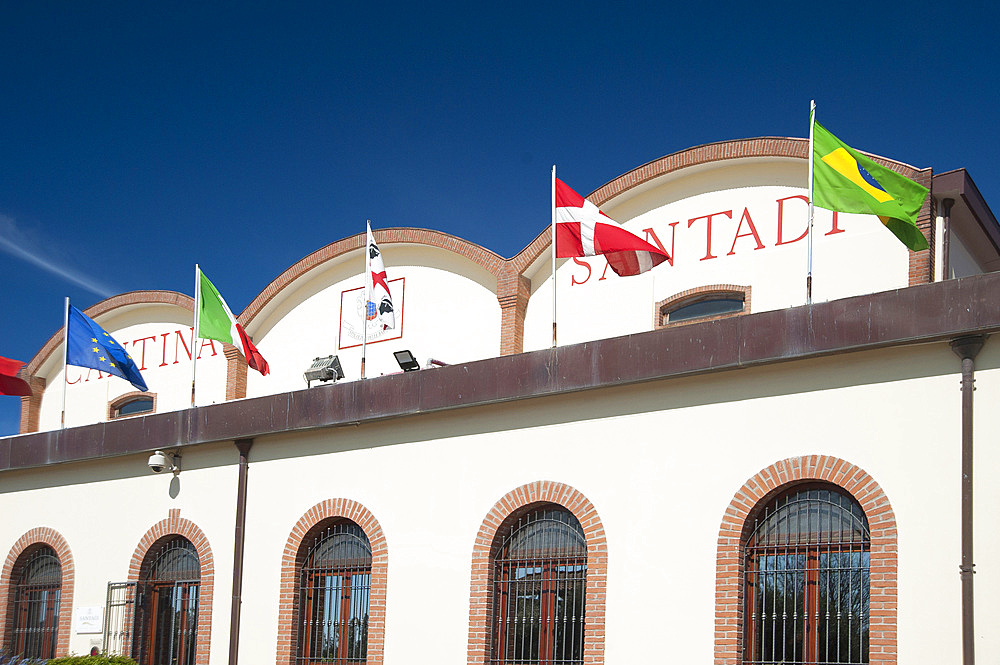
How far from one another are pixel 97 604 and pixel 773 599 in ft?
34.4

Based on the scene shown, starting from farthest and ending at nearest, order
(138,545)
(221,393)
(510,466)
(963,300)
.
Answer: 1. (221,393)
2. (138,545)
3. (510,466)
4. (963,300)

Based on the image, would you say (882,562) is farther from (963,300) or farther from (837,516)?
(963,300)

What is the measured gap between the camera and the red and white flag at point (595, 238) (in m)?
13.1

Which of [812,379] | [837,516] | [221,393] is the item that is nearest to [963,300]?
[812,379]

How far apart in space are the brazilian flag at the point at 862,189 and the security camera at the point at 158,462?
9850 mm

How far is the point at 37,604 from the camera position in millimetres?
17969

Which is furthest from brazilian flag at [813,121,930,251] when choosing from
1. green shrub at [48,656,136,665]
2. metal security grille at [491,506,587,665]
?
green shrub at [48,656,136,665]

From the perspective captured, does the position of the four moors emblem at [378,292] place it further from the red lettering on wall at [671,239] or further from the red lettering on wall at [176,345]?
the red lettering on wall at [176,345]

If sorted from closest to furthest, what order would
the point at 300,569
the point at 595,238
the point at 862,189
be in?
1. the point at 862,189
2. the point at 595,238
3. the point at 300,569

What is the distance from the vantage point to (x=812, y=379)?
1104 centimetres

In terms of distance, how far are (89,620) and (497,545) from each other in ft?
23.7

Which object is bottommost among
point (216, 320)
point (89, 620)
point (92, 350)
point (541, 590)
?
point (89, 620)

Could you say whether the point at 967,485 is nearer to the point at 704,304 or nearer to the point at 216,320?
the point at 704,304

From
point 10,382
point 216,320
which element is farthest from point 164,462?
point 10,382
